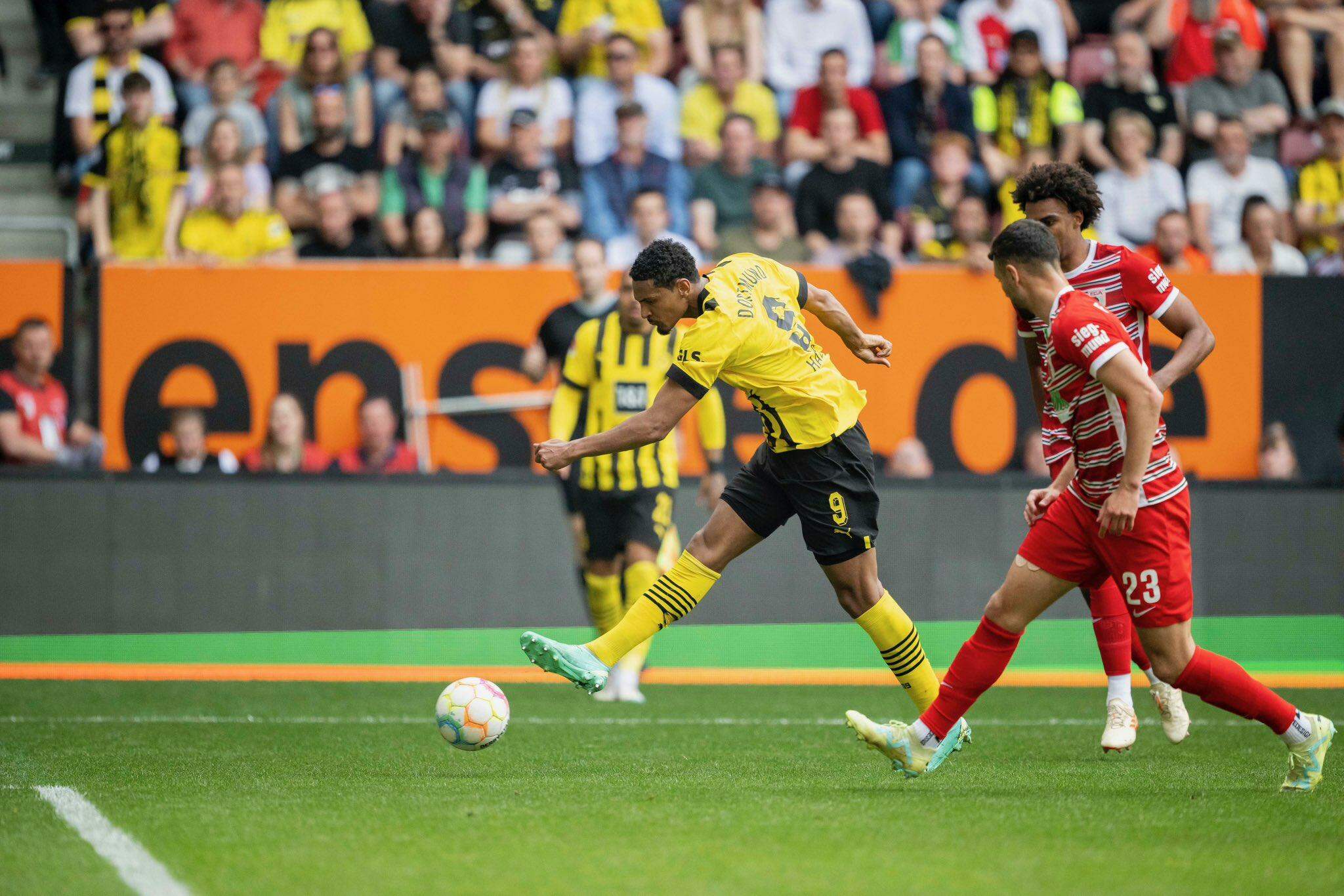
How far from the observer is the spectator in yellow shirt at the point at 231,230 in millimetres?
12289

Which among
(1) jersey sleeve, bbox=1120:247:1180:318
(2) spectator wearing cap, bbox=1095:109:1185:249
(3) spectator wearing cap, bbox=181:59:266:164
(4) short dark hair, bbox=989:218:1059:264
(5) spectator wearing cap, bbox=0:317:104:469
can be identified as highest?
(3) spectator wearing cap, bbox=181:59:266:164

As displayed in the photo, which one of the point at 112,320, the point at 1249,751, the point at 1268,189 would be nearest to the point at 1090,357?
the point at 1249,751

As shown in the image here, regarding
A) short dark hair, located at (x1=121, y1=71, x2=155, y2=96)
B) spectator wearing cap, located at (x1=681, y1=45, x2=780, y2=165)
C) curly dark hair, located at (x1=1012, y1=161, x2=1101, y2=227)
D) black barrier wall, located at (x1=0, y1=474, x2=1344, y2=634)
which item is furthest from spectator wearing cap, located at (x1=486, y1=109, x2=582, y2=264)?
curly dark hair, located at (x1=1012, y1=161, x2=1101, y2=227)

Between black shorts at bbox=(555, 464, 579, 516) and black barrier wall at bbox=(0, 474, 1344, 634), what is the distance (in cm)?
154

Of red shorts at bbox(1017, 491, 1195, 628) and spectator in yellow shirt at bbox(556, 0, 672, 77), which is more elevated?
spectator in yellow shirt at bbox(556, 0, 672, 77)

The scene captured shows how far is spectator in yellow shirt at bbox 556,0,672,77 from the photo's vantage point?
13906 mm

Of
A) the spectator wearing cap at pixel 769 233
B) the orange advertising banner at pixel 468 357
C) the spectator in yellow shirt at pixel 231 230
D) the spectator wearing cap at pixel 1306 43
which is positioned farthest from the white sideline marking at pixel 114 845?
the spectator wearing cap at pixel 1306 43

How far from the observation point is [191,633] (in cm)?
1093

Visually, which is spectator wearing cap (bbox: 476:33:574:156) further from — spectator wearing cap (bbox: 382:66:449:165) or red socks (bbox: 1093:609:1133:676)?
red socks (bbox: 1093:609:1133:676)

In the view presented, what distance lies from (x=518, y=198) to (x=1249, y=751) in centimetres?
771

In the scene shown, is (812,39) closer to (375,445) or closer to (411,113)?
(411,113)

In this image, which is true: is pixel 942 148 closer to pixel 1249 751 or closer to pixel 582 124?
pixel 582 124

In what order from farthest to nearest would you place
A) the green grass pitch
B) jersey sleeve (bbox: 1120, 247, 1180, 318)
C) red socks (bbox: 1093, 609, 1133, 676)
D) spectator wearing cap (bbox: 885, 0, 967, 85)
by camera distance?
1. spectator wearing cap (bbox: 885, 0, 967, 85)
2. red socks (bbox: 1093, 609, 1133, 676)
3. jersey sleeve (bbox: 1120, 247, 1180, 318)
4. the green grass pitch

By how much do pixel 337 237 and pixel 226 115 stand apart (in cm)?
155
